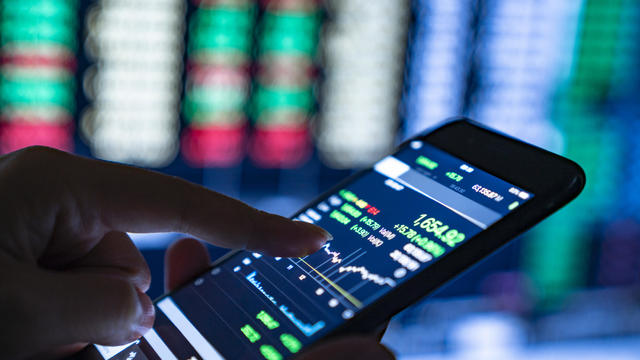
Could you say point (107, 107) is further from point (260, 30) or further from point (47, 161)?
point (47, 161)

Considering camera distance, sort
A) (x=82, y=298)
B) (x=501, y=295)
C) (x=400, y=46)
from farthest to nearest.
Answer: (x=501, y=295), (x=400, y=46), (x=82, y=298)

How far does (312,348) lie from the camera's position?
438mm

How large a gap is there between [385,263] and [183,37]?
2.24 feet

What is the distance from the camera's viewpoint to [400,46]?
3.76ft

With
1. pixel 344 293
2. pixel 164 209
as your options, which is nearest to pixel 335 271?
pixel 344 293

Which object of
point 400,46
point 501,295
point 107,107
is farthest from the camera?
point 501,295

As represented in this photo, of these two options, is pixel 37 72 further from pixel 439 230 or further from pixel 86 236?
pixel 439 230

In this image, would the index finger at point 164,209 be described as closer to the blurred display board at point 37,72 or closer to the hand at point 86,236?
the hand at point 86,236

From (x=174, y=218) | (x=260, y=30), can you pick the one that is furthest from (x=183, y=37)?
(x=174, y=218)

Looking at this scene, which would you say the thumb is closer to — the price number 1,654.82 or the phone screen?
the phone screen

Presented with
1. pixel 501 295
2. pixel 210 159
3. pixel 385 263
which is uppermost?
pixel 385 263

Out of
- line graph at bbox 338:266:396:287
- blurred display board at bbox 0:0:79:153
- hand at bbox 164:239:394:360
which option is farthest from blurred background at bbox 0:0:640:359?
line graph at bbox 338:266:396:287

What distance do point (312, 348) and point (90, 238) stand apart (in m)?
0.19

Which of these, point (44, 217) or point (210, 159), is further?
point (210, 159)
